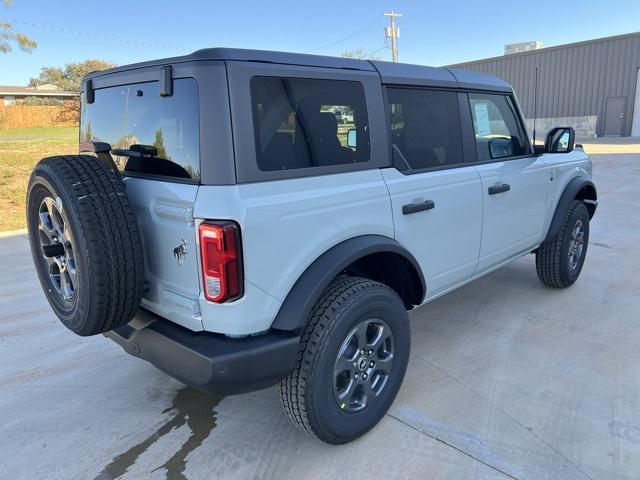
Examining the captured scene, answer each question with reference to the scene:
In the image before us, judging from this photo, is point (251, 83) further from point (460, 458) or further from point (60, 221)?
point (460, 458)

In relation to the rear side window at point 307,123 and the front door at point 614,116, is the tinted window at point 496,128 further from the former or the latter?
the front door at point 614,116

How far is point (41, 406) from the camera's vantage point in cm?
292

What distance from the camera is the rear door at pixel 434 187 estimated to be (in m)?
2.73

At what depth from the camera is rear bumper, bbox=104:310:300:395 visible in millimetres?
2014

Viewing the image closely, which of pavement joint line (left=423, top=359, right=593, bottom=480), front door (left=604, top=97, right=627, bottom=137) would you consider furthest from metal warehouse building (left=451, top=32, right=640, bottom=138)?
pavement joint line (left=423, top=359, right=593, bottom=480)

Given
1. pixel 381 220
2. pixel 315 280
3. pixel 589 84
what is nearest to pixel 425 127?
pixel 381 220

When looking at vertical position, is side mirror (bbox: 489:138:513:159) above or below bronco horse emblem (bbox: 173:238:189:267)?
above

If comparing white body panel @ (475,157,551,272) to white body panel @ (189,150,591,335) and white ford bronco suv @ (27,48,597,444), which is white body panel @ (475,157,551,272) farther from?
white ford bronco suv @ (27,48,597,444)

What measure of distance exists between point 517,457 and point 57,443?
2328mm

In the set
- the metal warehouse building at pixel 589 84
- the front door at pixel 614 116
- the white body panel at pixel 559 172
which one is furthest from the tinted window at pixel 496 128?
the front door at pixel 614 116

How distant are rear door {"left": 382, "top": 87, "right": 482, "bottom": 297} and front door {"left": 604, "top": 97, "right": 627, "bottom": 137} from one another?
92.9ft

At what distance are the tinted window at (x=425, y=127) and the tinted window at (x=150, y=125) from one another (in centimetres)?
115

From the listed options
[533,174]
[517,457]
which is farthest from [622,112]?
[517,457]

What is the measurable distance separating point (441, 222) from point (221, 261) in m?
1.49
